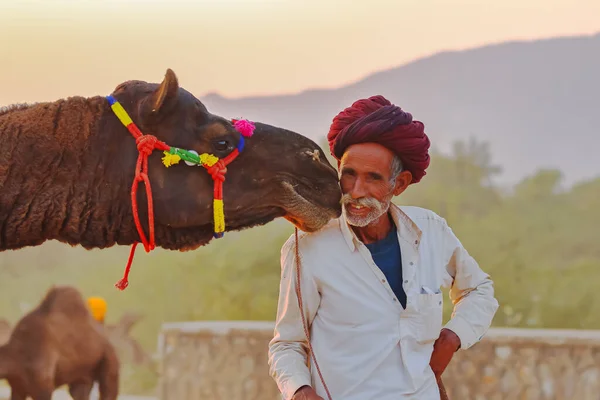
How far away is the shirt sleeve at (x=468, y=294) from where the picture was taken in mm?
3393

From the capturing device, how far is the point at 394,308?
316 cm

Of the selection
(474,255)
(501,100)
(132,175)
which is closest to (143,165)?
(132,175)

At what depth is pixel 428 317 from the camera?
3.18m

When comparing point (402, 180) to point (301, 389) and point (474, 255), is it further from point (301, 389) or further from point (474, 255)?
point (474, 255)

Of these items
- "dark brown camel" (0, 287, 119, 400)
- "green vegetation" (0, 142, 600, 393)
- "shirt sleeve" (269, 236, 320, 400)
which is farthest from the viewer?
"green vegetation" (0, 142, 600, 393)

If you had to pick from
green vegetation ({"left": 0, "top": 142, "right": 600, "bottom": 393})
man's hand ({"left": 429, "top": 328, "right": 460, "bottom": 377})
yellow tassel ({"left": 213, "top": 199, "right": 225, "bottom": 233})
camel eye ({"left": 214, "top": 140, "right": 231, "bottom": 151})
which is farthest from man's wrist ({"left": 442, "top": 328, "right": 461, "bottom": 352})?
green vegetation ({"left": 0, "top": 142, "right": 600, "bottom": 393})

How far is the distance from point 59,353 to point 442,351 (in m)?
6.54

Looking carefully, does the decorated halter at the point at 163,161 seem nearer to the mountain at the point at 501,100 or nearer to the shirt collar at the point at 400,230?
the shirt collar at the point at 400,230

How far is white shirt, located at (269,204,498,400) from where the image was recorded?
310 cm

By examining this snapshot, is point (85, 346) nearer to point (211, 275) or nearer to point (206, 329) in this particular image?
point (206, 329)

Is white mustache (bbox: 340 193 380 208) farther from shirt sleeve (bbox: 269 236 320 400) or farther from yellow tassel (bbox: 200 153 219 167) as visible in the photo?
yellow tassel (bbox: 200 153 219 167)

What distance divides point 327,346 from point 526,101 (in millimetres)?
17169

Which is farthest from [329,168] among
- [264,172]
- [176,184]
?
[176,184]

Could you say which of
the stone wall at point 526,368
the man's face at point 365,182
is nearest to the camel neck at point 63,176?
the man's face at point 365,182
